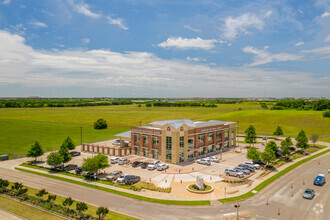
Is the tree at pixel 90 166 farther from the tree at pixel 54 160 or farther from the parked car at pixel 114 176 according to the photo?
the tree at pixel 54 160

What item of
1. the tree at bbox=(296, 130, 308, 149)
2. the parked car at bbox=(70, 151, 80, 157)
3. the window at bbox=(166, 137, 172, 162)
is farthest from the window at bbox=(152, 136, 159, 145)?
the tree at bbox=(296, 130, 308, 149)

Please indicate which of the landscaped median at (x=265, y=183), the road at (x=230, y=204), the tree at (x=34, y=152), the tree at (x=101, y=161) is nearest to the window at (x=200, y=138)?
A: the landscaped median at (x=265, y=183)

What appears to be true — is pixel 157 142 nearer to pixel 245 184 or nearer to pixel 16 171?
pixel 245 184

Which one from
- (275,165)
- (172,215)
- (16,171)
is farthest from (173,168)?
(16,171)

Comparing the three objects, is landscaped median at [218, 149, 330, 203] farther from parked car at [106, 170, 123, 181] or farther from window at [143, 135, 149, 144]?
window at [143, 135, 149, 144]

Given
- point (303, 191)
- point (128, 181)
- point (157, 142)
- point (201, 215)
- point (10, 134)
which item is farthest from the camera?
point (10, 134)

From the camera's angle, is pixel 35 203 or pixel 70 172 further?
pixel 70 172

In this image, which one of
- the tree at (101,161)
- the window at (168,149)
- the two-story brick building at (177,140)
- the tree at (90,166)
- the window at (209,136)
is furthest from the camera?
the window at (209,136)
